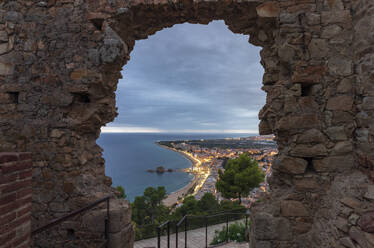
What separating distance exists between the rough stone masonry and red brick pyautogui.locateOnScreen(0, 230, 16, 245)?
1.47 metres

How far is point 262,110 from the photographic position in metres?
3.11

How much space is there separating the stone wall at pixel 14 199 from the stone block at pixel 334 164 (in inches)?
135

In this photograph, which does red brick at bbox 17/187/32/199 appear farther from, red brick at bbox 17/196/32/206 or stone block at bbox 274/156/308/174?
stone block at bbox 274/156/308/174

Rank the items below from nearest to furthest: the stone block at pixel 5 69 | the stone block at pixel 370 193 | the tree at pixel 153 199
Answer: the stone block at pixel 370 193 → the stone block at pixel 5 69 → the tree at pixel 153 199

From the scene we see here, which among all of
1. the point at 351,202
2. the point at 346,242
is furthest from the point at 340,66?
the point at 346,242

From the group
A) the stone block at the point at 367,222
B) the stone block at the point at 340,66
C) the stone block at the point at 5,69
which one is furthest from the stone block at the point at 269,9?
the stone block at the point at 5,69

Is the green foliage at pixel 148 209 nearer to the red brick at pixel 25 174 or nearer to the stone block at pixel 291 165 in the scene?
the stone block at pixel 291 165

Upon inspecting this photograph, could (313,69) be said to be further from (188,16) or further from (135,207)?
(135,207)

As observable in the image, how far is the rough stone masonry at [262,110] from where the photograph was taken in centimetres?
254

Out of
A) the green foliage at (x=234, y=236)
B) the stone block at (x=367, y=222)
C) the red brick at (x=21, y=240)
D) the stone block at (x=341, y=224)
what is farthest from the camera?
the green foliage at (x=234, y=236)

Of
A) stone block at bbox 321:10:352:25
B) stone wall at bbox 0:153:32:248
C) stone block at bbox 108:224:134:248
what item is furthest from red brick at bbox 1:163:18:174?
stone block at bbox 321:10:352:25

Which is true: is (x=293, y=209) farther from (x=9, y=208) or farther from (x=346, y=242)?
(x=9, y=208)

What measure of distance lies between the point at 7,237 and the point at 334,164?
3686mm

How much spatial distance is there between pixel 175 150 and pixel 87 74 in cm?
9899
